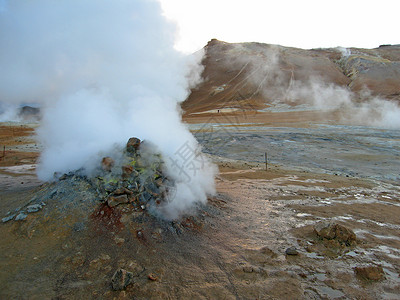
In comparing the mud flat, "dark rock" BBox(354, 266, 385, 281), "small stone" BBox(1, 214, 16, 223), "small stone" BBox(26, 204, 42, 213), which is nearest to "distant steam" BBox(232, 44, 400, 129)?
the mud flat

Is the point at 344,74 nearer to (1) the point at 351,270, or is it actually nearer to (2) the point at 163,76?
(2) the point at 163,76

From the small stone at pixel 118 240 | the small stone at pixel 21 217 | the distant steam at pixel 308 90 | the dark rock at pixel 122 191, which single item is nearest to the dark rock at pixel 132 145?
the dark rock at pixel 122 191

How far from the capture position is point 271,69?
154ft

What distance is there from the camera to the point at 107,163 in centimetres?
393

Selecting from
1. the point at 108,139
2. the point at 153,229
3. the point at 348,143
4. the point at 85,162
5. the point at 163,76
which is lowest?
the point at 348,143

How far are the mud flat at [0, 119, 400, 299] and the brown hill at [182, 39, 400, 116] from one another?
32301mm

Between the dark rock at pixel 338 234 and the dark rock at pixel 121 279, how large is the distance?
2775mm

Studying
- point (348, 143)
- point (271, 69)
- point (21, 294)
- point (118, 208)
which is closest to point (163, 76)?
point (118, 208)

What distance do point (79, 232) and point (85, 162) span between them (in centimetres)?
130

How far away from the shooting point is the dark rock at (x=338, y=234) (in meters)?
3.64

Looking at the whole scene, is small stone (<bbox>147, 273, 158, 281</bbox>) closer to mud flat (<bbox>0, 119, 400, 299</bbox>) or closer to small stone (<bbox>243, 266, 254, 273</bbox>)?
mud flat (<bbox>0, 119, 400, 299</bbox>)

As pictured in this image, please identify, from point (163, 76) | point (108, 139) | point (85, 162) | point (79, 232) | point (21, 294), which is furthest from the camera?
point (163, 76)

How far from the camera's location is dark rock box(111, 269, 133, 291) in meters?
2.51

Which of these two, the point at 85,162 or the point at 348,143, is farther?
the point at 348,143
